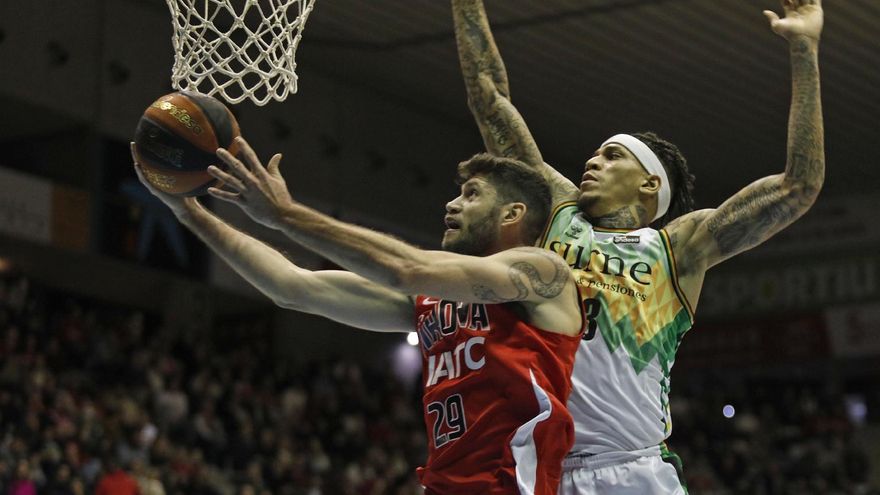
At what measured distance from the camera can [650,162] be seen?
18.1ft

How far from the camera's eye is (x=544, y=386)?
4.45 metres

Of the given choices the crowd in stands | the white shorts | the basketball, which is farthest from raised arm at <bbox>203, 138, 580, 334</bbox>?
the crowd in stands

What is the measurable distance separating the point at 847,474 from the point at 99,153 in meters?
13.3

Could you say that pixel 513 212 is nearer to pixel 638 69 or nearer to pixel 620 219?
pixel 620 219

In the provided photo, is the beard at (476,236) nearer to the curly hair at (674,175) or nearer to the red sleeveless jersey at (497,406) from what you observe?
the red sleeveless jersey at (497,406)

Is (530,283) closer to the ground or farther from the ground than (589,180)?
closer to the ground

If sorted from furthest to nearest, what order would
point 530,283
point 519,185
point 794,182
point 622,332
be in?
point 794,182, point 622,332, point 519,185, point 530,283

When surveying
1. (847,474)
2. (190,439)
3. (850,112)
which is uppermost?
(850,112)

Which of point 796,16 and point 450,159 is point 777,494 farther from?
point 796,16

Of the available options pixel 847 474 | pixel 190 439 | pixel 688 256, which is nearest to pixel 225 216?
pixel 190 439

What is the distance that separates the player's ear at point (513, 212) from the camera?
466cm

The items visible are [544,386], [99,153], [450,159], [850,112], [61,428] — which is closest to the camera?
[544,386]

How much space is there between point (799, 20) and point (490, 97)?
1.39 meters

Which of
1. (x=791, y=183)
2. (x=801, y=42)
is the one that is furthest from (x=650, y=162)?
(x=801, y=42)
